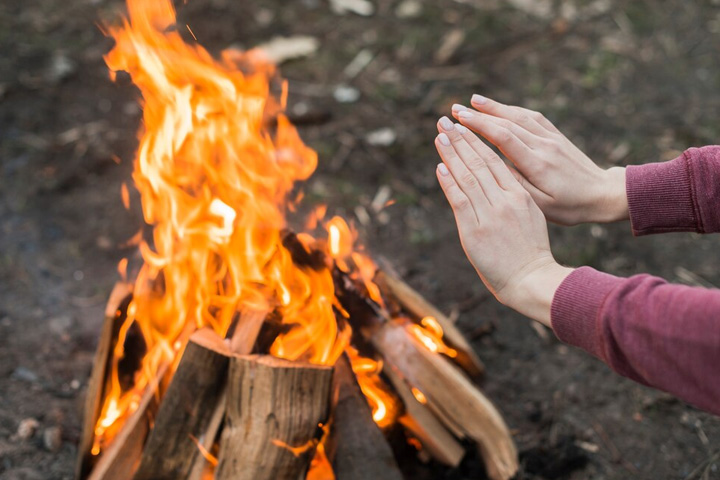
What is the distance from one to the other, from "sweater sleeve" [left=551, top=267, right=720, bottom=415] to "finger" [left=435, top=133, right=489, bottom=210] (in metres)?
0.40

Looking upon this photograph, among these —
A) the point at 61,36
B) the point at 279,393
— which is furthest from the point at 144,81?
the point at 61,36

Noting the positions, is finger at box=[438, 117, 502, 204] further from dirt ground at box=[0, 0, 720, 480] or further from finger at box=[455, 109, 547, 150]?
dirt ground at box=[0, 0, 720, 480]

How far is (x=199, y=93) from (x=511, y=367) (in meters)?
1.94

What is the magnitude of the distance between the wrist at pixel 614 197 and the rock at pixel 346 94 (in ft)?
9.06

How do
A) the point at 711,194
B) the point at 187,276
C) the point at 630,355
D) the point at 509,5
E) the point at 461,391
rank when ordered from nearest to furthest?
the point at 630,355 → the point at 711,194 → the point at 461,391 → the point at 187,276 → the point at 509,5

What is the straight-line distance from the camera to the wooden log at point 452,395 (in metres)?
2.39

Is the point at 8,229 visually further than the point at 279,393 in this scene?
Yes

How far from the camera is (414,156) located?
4.34m

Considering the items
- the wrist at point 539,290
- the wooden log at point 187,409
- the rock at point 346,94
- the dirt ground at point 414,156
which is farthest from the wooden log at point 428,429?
the rock at point 346,94

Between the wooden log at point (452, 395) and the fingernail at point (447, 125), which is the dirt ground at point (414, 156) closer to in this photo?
the wooden log at point (452, 395)

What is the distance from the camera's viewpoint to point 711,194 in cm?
211

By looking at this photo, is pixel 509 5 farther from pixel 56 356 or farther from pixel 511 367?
pixel 56 356

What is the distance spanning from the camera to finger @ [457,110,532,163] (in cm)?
217

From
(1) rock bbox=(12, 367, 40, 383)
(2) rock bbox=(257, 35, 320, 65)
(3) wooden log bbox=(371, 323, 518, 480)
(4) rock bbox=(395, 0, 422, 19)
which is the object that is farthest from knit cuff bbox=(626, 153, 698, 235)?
(4) rock bbox=(395, 0, 422, 19)
